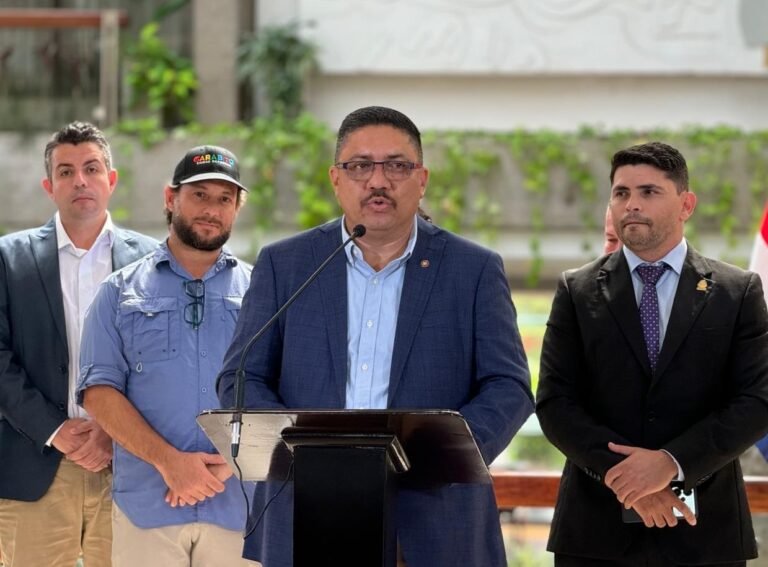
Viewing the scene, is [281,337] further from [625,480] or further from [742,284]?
[742,284]

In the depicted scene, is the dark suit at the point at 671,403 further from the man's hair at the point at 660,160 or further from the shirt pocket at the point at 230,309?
the shirt pocket at the point at 230,309

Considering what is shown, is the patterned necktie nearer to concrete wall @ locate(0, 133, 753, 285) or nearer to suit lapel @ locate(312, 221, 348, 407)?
suit lapel @ locate(312, 221, 348, 407)

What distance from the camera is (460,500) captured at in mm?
2826

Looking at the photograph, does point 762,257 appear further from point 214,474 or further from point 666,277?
point 214,474

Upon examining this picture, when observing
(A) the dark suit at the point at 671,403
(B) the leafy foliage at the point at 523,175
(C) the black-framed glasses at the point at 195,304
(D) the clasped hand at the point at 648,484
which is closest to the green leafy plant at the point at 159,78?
(B) the leafy foliage at the point at 523,175

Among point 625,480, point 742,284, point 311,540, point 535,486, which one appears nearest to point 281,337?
point 311,540

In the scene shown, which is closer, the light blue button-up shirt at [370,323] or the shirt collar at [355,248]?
the light blue button-up shirt at [370,323]

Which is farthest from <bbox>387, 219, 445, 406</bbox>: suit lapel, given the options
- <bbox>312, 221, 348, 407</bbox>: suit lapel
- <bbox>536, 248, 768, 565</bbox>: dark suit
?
<bbox>536, 248, 768, 565</bbox>: dark suit

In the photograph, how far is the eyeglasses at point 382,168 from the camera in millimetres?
2924

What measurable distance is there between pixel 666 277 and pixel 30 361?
184cm

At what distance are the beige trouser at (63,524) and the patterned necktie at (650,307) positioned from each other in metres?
1.63

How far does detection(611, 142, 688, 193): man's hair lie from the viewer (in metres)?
3.29

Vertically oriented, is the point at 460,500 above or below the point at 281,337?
below

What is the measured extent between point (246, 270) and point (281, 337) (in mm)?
920
